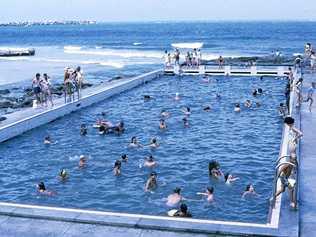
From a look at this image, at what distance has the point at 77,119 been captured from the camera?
23.1m

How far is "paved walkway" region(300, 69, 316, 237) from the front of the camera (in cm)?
927

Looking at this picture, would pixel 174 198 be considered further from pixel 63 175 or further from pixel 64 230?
pixel 64 230

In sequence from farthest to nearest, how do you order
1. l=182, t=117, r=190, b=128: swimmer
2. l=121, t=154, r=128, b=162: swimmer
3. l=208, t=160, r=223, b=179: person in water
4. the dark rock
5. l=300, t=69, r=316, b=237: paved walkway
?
the dark rock → l=182, t=117, r=190, b=128: swimmer → l=121, t=154, r=128, b=162: swimmer → l=208, t=160, r=223, b=179: person in water → l=300, t=69, r=316, b=237: paved walkway

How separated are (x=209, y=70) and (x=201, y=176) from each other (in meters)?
25.1

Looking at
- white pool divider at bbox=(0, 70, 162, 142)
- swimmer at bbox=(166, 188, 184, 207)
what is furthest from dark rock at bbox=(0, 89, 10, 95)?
swimmer at bbox=(166, 188, 184, 207)

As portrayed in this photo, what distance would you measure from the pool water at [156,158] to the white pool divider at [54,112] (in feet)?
1.14

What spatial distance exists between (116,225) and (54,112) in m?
14.2

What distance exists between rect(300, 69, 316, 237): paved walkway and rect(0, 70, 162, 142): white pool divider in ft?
35.7

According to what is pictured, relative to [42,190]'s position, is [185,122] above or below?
above

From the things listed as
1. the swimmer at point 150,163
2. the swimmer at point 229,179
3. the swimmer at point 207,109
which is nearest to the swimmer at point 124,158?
the swimmer at point 150,163

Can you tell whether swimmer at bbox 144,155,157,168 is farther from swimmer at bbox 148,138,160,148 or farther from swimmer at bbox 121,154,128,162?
swimmer at bbox 148,138,160,148

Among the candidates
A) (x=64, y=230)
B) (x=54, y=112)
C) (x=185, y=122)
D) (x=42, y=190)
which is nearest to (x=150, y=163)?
(x=42, y=190)

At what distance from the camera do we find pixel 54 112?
2270cm

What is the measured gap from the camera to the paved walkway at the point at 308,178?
9.27m
